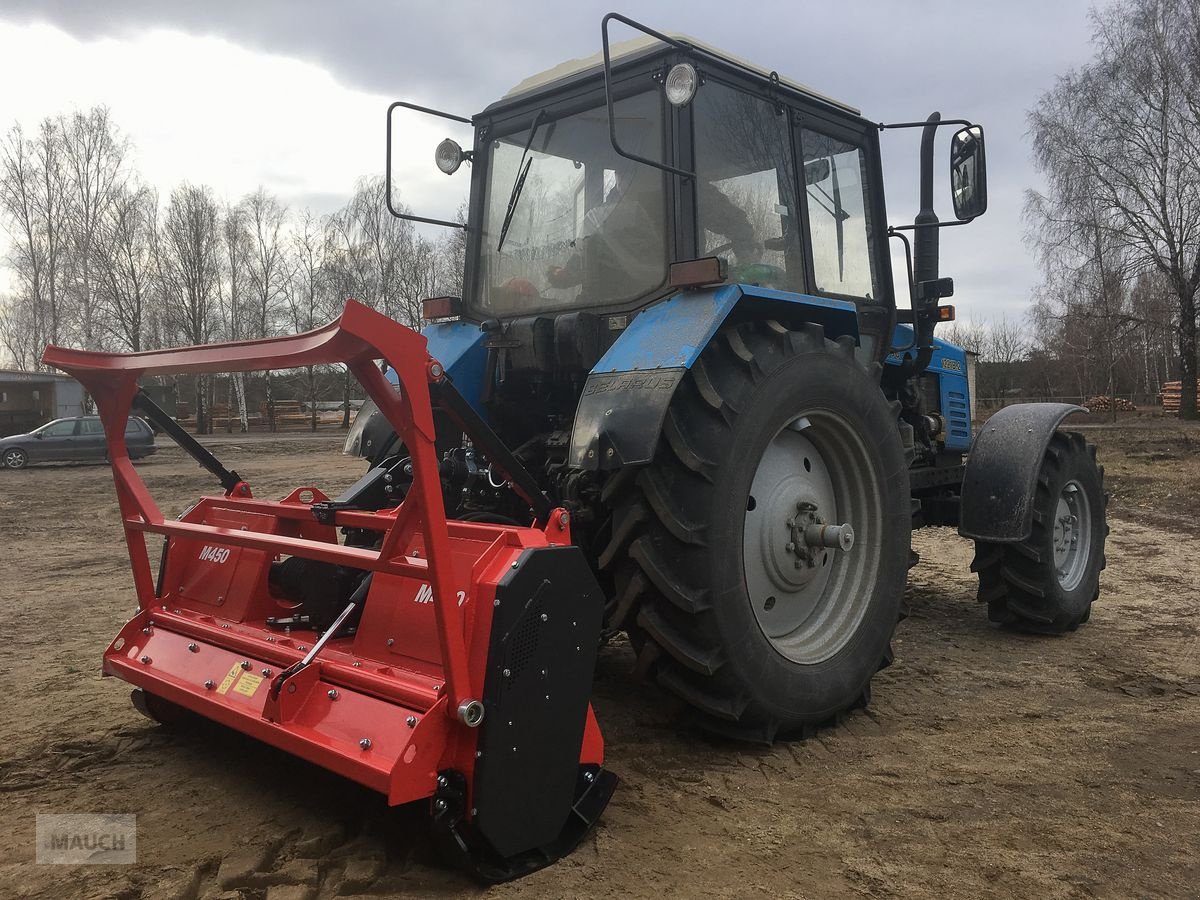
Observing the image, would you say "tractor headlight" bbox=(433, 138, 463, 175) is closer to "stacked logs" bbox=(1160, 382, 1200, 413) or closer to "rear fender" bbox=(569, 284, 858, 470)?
"rear fender" bbox=(569, 284, 858, 470)

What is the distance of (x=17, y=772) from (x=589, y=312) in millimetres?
2515

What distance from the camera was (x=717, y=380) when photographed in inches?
118

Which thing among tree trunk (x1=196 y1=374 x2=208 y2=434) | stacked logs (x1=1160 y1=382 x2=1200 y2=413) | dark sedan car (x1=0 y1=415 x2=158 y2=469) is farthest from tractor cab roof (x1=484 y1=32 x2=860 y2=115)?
tree trunk (x1=196 y1=374 x2=208 y2=434)

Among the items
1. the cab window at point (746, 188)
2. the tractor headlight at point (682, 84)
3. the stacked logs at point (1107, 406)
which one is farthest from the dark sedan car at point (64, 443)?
the stacked logs at point (1107, 406)

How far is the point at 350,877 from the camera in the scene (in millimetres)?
2186

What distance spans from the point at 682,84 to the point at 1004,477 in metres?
2.69

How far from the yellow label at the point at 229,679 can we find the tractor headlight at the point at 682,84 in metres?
2.22

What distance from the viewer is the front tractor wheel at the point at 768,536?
281 centimetres

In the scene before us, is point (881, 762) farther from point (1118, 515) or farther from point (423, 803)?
point (1118, 515)

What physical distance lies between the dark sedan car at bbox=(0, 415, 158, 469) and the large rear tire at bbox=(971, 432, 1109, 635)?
17.4 m

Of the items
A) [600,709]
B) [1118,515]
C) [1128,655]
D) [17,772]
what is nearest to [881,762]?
[600,709]

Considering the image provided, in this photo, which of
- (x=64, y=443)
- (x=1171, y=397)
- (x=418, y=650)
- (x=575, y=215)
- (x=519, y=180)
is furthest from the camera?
(x=1171, y=397)

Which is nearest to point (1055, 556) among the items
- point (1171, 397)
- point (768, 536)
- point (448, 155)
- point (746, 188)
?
point (768, 536)

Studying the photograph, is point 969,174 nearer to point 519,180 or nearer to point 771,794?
point 519,180
